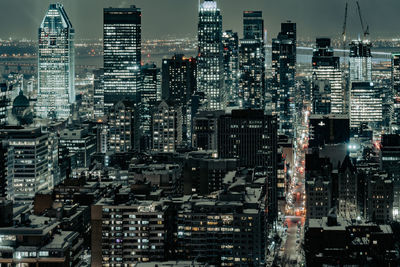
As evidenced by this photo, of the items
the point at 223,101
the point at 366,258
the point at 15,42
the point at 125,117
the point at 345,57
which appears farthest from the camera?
the point at 345,57

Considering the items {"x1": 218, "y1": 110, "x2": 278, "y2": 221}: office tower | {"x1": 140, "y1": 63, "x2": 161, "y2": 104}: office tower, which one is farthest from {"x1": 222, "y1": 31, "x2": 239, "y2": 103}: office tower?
{"x1": 218, "y1": 110, "x2": 278, "y2": 221}: office tower

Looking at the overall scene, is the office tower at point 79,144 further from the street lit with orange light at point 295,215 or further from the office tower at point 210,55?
the office tower at point 210,55

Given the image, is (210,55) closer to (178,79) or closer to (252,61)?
(178,79)

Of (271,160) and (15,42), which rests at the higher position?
(15,42)

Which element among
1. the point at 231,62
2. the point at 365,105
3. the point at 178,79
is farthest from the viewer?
the point at 231,62

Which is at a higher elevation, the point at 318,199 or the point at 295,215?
the point at 318,199

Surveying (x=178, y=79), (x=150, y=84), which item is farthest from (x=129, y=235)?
(x=150, y=84)

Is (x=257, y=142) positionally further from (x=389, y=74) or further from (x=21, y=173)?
(x=389, y=74)

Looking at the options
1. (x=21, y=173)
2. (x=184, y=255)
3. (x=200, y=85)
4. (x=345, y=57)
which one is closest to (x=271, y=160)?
(x=21, y=173)
